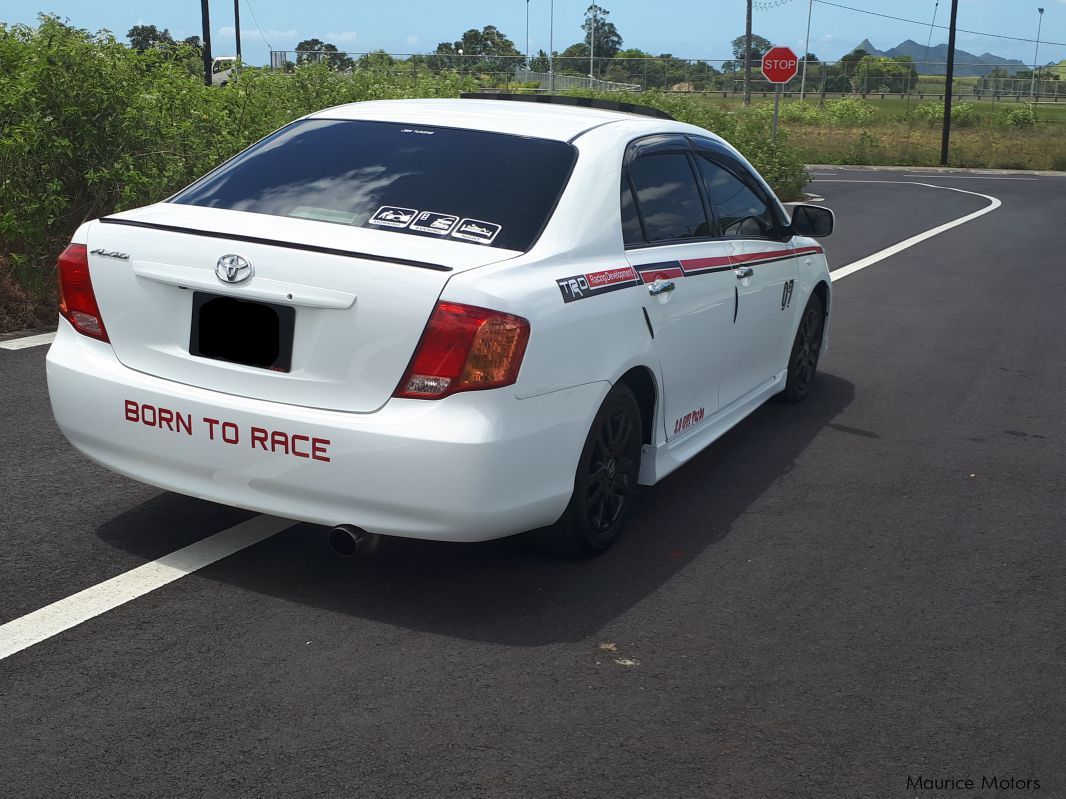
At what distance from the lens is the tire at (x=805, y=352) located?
7.37 m

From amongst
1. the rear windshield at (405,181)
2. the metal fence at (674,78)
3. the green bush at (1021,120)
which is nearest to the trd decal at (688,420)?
the rear windshield at (405,181)

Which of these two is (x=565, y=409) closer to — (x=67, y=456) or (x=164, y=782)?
(x=164, y=782)

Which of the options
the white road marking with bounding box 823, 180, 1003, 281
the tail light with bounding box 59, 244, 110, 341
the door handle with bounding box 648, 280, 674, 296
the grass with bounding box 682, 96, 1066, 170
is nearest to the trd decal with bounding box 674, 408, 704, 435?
the door handle with bounding box 648, 280, 674, 296

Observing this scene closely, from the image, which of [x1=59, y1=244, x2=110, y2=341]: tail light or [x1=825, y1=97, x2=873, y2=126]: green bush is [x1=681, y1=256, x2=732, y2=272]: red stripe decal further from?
[x1=825, y1=97, x2=873, y2=126]: green bush

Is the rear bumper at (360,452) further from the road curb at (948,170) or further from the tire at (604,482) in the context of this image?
the road curb at (948,170)

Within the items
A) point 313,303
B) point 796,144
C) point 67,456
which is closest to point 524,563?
point 313,303

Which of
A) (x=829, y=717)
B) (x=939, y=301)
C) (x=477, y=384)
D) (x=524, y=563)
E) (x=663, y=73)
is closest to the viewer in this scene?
(x=829, y=717)

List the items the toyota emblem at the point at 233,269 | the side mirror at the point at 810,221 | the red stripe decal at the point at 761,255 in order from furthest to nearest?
the side mirror at the point at 810,221, the red stripe decal at the point at 761,255, the toyota emblem at the point at 233,269

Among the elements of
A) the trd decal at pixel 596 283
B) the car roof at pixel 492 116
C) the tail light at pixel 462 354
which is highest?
the car roof at pixel 492 116

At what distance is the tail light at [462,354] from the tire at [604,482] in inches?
24.3

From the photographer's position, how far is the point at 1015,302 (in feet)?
40.1

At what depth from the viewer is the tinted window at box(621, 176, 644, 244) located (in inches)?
195

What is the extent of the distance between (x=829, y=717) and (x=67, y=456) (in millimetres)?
3731

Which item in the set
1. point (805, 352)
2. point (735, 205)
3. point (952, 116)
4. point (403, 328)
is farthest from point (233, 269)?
point (952, 116)
